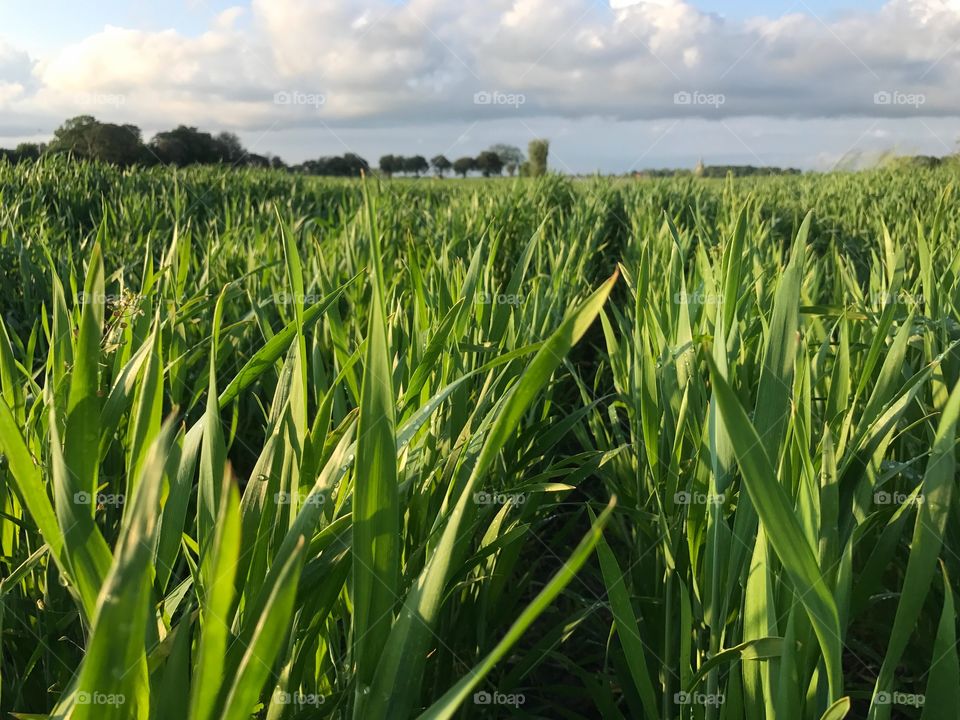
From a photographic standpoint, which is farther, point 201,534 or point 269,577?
point 201,534

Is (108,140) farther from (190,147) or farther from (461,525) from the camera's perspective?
(461,525)

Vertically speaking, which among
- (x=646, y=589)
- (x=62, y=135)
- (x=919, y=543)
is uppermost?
(x=62, y=135)

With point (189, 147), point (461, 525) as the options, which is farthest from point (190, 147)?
point (461, 525)

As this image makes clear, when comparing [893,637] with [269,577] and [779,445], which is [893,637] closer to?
[779,445]

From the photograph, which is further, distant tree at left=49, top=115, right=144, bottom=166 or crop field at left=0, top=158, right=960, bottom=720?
distant tree at left=49, top=115, right=144, bottom=166

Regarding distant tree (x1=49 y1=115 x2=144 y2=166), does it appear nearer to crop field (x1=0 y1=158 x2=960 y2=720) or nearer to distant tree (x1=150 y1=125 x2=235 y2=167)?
distant tree (x1=150 y1=125 x2=235 y2=167)

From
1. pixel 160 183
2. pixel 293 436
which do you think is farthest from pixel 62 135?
pixel 293 436

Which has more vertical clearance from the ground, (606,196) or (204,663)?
(606,196)

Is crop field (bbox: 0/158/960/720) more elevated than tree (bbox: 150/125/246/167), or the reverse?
tree (bbox: 150/125/246/167)

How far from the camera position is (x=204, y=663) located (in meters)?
0.49

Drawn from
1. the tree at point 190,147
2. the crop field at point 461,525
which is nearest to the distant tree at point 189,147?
the tree at point 190,147

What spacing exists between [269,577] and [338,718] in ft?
1.09

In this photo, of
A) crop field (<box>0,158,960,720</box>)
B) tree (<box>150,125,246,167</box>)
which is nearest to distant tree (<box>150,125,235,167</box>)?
tree (<box>150,125,246,167</box>)

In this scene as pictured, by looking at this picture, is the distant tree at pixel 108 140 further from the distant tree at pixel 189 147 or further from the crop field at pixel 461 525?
the crop field at pixel 461 525
